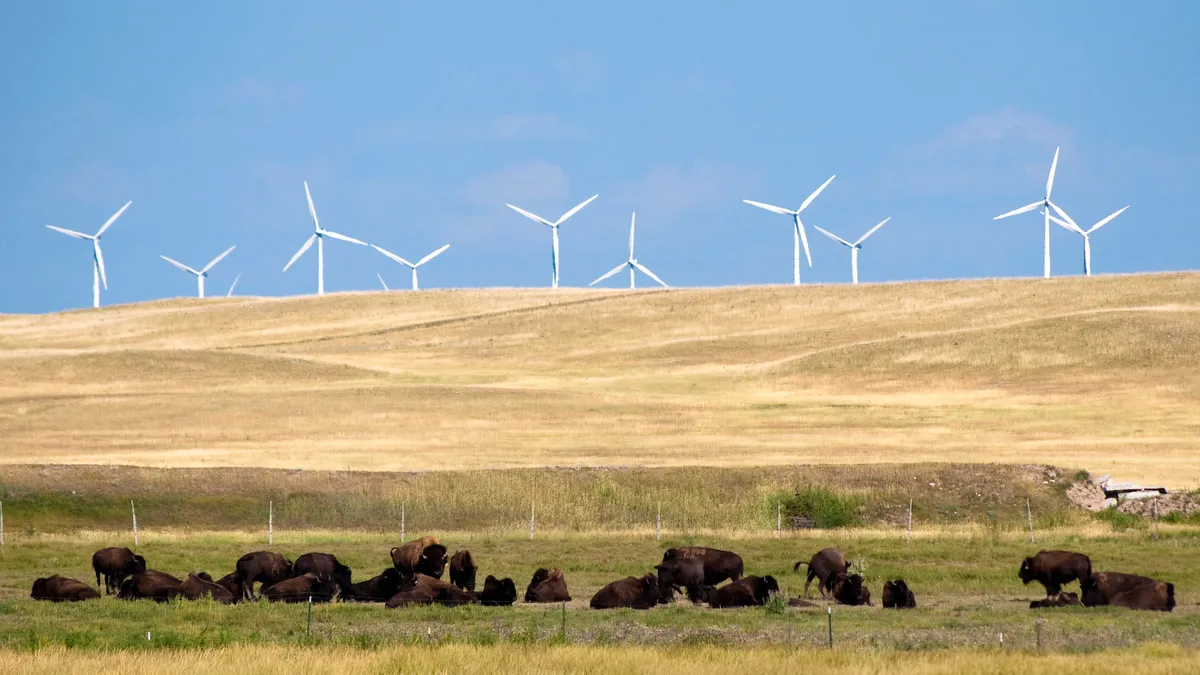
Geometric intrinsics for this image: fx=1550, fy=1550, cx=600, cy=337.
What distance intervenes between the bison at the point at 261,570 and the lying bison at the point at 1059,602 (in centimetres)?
1273

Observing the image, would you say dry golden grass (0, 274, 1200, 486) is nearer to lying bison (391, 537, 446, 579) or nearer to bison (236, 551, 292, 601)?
lying bison (391, 537, 446, 579)

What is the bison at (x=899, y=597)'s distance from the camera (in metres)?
24.7

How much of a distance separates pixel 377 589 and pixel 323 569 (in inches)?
44.1

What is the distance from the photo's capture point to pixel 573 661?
18.0 metres

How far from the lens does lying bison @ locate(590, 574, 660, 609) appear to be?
2530 cm

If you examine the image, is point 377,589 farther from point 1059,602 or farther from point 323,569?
point 1059,602

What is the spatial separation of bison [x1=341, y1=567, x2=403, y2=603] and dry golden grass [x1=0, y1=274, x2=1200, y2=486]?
22384 mm

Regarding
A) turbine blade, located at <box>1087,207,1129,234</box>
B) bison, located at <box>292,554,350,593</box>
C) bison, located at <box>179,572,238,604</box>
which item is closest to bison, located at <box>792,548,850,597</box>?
bison, located at <box>292,554,350,593</box>

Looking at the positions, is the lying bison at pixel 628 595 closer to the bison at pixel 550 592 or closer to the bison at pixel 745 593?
the bison at pixel 550 592

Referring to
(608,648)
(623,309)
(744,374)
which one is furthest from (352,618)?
(623,309)

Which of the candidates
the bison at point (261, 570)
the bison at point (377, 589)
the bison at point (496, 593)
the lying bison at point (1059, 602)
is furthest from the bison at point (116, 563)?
the lying bison at point (1059, 602)

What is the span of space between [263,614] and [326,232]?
4095 inches

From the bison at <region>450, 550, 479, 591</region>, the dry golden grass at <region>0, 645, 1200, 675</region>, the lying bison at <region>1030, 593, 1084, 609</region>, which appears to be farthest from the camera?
the bison at <region>450, 550, 479, 591</region>

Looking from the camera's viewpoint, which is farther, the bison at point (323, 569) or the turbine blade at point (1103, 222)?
the turbine blade at point (1103, 222)
